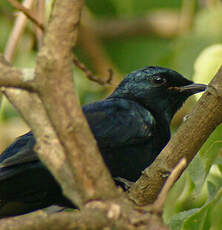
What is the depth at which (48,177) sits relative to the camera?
155 inches

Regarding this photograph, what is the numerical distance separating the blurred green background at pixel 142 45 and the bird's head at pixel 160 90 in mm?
132

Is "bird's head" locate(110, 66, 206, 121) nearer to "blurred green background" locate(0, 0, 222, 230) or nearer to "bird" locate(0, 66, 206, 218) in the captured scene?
"bird" locate(0, 66, 206, 218)

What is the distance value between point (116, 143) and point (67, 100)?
6.18ft

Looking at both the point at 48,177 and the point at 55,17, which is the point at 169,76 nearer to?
the point at 48,177

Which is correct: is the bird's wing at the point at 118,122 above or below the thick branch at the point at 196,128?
below

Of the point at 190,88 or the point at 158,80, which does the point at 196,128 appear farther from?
the point at 158,80

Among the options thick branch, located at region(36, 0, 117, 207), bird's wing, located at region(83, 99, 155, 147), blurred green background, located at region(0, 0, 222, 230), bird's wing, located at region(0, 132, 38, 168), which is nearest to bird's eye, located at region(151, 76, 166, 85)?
blurred green background, located at region(0, 0, 222, 230)

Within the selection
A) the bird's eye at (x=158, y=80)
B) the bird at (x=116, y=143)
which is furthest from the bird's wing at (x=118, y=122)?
the bird's eye at (x=158, y=80)

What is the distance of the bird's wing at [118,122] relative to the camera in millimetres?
4152

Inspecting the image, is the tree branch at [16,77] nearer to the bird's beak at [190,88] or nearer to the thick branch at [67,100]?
the thick branch at [67,100]

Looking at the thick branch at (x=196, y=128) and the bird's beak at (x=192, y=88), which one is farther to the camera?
the bird's beak at (x=192, y=88)

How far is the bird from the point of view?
390 cm

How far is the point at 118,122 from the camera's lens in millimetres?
4273

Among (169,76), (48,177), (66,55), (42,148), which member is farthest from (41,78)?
(169,76)
